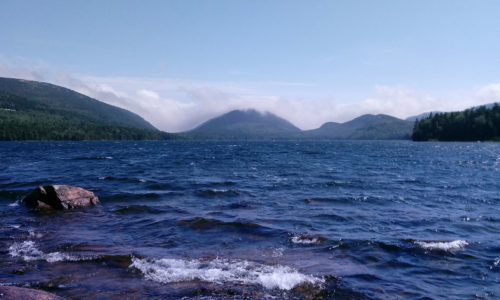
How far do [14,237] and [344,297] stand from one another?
635 inches

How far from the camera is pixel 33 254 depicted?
46.0ft

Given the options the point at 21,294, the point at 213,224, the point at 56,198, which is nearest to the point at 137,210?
the point at 56,198

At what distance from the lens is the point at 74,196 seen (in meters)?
24.6

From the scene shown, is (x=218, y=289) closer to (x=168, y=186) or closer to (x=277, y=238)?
(x=277, y=238)

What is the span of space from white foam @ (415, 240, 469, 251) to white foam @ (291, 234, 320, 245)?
16.5ft

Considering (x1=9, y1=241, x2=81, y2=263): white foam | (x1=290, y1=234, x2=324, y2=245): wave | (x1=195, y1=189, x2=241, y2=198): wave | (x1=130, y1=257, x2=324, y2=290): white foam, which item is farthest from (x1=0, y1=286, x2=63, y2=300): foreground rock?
(x1=195, y1=189, x2=241, y2=198): wave

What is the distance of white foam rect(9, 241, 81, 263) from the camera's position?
13.5 metres

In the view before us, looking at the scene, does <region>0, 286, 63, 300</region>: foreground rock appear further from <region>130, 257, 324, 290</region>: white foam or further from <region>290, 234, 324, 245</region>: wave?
<region>290, 234, 324, 245</region>: wave

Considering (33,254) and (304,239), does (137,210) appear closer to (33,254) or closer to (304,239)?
(33,254)

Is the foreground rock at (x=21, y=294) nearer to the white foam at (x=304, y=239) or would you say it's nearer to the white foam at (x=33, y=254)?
the white foam at (x=33, y=254)

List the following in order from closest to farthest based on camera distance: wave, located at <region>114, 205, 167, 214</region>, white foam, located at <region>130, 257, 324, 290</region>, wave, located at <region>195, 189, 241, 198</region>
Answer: white foam, located at <region>130, 257, 324, 290</region>
wave, located at <region>114, 205, 167, 214</region>
wave, located at <region>195, 189, 241, 198</region>

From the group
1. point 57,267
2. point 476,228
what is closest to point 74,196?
point 57,267

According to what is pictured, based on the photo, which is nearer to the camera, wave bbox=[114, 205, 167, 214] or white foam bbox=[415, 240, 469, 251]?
white foam bbox=[415, 240, 469, 251]

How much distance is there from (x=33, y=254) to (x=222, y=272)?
8.41m
